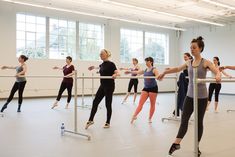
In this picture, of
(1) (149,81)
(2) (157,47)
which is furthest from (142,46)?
(1) (149,81)

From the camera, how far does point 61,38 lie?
1377 cm

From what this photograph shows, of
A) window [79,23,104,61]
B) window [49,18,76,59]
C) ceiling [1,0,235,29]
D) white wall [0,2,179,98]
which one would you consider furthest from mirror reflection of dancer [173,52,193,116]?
window [79,23,104,61]

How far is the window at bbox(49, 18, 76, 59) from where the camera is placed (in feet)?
44.1

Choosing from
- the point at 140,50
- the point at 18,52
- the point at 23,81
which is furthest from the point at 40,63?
the point at 140,50

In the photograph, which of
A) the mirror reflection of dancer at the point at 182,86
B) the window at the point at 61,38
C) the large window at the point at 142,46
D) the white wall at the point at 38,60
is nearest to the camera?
the mirror reflection of dancer at the point at 182,86

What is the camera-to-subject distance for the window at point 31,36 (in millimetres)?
12523

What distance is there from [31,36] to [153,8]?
17.8 feet

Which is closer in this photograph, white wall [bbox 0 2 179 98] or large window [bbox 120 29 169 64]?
white wall [bbox 0 2 179 98]

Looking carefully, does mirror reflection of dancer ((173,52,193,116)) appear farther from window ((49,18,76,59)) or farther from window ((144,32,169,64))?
window ((144,32,169,64))

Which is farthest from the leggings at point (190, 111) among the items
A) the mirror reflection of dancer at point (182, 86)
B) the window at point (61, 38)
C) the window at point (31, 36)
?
the window at point (61, 38)

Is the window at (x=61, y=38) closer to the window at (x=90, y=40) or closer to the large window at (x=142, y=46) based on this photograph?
the window at (x=90, y=40)

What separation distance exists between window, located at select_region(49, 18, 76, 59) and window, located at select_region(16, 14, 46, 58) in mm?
380

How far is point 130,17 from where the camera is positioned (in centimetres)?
1517

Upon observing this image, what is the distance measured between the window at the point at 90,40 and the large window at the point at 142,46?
4.64ft
